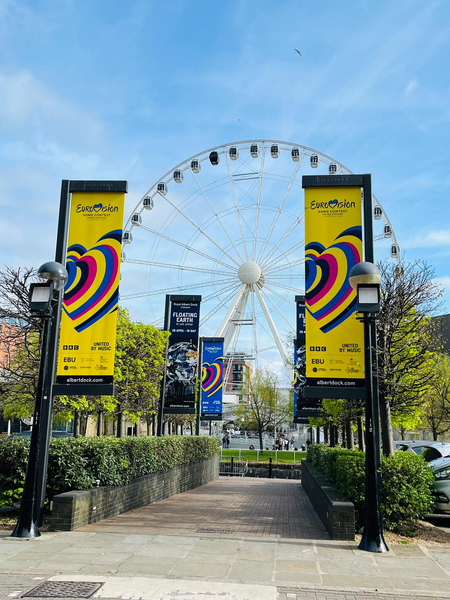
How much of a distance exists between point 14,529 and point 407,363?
25.7 feet

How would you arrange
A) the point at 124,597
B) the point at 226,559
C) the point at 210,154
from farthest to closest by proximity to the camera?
the point at 210,154 < the point at 226,559 < the point at 124,597

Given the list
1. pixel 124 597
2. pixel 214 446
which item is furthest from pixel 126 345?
pixel 124 597

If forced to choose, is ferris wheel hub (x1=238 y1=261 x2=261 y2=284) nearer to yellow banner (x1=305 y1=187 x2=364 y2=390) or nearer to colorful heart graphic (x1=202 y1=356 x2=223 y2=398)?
colorful heart graphic (x1=202 y1=356 x2=223 y2=398)

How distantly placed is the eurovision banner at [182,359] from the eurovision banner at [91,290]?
32.6ft

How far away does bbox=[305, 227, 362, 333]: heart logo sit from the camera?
10.5 meters

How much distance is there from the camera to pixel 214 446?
25.6 m

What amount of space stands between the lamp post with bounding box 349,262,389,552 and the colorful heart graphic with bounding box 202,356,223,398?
718 inches

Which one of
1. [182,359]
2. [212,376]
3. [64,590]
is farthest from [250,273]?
[64,590]

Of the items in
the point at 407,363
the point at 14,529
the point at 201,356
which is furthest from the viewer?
the point at 201,356

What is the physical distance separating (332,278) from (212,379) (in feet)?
56.2

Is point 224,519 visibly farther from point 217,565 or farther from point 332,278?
point 332,278

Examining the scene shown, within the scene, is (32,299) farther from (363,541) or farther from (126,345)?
(126,345)

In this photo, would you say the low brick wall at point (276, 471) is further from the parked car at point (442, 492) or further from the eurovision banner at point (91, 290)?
the eurovision banner at point (91, 290)

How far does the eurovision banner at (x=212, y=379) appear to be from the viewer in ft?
88.6
